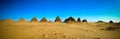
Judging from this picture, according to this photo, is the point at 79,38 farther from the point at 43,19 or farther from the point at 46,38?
the point at 43,19

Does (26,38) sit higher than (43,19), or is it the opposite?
(43,19)

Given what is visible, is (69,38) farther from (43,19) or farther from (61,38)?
(43,19)

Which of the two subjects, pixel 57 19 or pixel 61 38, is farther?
pixel 57 19

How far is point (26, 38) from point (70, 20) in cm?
2317

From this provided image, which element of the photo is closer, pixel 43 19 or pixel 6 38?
pixel 6 38

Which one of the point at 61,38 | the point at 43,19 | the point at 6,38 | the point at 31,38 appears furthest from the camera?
the point at 43,19

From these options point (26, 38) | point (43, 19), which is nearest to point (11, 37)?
point (26, 38)

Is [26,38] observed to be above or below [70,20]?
below

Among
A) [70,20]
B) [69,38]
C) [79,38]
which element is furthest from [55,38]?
[70,20]

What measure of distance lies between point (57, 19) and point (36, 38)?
75.9 ft

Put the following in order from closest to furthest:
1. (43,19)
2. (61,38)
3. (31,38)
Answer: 1. (31,38)
2. (61,38)
3. (43,19)

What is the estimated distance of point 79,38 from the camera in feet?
32.9

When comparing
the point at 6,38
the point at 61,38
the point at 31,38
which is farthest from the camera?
the point at 61,38

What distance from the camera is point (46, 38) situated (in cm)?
916
